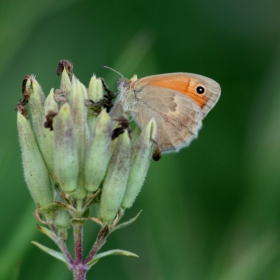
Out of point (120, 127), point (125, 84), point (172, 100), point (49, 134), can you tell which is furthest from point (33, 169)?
point (172, 100)

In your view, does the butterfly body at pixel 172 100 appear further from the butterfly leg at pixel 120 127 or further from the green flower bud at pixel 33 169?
the green flower bud at pixel 33 169

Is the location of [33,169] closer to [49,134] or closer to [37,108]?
[49,134]

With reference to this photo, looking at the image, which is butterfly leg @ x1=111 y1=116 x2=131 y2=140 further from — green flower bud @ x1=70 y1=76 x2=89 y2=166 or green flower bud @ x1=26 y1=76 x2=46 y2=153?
green flower bud @ x1=26 y1=76 x2=46 y2=153

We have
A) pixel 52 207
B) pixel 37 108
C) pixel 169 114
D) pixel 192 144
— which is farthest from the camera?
pixel 192 144

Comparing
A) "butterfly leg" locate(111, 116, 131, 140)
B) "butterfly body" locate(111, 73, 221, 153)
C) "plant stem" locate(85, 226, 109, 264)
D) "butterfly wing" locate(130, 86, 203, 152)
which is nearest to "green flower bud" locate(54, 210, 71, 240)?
"plant stem" locate(85, 226, 109, 264)

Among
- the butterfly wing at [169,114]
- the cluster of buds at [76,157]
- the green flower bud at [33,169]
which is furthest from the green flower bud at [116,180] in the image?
the butterfly wing at [169,114]

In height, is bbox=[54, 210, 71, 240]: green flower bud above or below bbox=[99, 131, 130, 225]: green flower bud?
below
